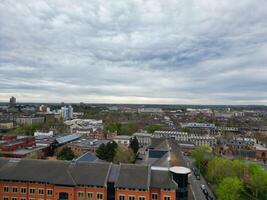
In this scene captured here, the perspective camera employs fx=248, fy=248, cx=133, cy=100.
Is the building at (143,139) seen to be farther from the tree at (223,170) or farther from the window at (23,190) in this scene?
the window at (23,190)

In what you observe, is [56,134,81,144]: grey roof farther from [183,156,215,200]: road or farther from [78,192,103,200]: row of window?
[78,192,103,200]: row of window

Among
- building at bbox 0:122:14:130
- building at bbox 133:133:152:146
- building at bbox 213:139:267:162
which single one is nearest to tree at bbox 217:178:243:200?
building at bbox 213:139:267:162

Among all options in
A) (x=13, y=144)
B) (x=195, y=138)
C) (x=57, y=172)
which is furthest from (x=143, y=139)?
(x=57, y=172)

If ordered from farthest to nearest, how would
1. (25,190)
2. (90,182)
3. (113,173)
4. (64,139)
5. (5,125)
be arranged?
(5,125) < (64,139) < (113,173) < (25,190) < (90,182)

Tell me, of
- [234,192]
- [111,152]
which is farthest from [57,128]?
[234,192]

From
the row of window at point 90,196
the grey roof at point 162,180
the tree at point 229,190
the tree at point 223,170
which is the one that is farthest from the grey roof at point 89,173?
the tree at point 223,170

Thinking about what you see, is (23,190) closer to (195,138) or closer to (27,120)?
(195,138)

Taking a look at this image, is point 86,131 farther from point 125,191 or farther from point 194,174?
point 125,191
